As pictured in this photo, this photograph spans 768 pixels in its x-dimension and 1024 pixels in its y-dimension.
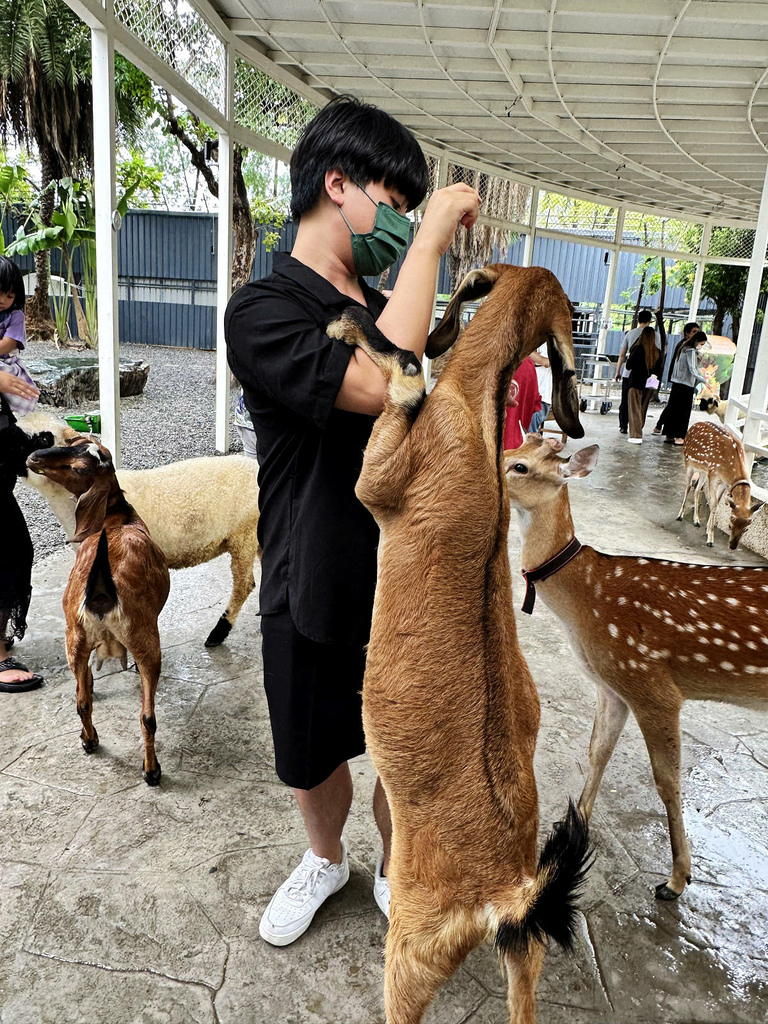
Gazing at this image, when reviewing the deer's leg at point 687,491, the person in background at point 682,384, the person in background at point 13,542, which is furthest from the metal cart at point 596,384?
the person in background at point 13,542

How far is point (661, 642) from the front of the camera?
2494 mm

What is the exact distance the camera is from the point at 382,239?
4.97 feet

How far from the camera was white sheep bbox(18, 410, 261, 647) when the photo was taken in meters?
3.82

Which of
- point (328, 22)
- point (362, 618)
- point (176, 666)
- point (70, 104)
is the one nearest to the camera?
point (362, 618)

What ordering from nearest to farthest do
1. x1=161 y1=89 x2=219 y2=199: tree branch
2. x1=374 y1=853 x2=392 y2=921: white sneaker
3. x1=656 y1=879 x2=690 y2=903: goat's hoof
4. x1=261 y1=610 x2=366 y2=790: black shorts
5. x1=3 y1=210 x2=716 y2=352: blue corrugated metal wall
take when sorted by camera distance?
x1=261 y1=610 x2=366 y2=790: black shorts
x1=374 y1=853 x2=392 y2=921: white sneaker
x1=656 y1=879 x2=690 y2=903: goat's hoof
x1=161 y1=89 x2=219 y2=199: tree branch
x1=3 y1=210 x2=716 y2=352: blue corrugated metal wall

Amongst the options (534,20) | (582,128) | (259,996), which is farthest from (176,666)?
(582,128)

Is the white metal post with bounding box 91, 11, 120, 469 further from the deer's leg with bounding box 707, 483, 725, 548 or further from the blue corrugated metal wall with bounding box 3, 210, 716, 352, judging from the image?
the blue corrugated metal wall with bounding box 3, 210, 716, 352

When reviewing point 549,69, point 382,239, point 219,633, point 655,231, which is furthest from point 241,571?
point 655,231

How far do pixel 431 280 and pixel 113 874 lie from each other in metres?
2.10

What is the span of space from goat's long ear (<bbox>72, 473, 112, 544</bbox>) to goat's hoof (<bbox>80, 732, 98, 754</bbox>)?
81 centimetres

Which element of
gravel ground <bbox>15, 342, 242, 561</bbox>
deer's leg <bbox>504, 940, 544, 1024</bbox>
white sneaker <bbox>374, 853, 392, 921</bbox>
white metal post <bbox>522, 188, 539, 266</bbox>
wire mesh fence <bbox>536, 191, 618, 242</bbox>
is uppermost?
wire mesh fence <bbox>536, 191, 618, 242</bbox>

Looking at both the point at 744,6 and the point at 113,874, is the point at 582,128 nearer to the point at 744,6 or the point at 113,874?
the point at 744,6

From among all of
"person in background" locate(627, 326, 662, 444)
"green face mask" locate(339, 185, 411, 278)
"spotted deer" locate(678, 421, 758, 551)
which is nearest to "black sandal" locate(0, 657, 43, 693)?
"green face mask" locate(339, 185, 411, 278)

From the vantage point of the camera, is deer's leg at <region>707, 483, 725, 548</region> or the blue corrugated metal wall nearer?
deer's leg at <region>707, 483, 725, 548</region>
